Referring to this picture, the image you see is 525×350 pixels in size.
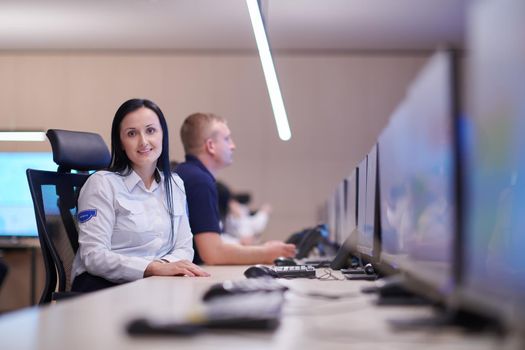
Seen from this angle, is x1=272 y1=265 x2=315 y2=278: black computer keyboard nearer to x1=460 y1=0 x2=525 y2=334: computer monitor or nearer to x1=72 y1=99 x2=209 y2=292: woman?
x1=72 y1=99 x2=209 y2=292: woman

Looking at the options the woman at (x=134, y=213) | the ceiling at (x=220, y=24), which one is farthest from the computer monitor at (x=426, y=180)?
the ceiling at (x=220, y=24)

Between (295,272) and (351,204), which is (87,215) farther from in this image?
(351,204)

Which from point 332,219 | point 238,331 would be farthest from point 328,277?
point 332,219

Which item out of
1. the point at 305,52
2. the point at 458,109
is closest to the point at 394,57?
the point at 305,52

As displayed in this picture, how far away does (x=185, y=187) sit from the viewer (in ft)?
9.81

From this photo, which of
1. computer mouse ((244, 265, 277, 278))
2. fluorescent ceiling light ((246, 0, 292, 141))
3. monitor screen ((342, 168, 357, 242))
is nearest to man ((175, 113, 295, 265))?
monitor screen ((342, 168, 357, 242))

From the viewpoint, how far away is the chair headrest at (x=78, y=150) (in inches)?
98.3

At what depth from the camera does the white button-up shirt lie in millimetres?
2285

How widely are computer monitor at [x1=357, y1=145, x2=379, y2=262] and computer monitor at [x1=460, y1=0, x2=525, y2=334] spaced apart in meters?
0.58

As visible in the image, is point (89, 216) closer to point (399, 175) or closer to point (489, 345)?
point (399, 175)

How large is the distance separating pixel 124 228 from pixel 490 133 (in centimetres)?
145

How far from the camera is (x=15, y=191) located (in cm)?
386

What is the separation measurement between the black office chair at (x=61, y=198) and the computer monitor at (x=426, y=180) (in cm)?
123

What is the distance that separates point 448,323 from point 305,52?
21.1ft
